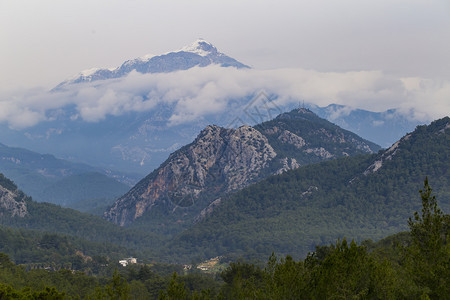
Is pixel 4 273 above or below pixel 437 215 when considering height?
below

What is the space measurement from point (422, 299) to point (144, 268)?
393 feet

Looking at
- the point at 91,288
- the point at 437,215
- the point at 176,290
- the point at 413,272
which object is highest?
the point at 437,215

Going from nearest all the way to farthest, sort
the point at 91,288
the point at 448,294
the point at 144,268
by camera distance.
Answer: the point at 448,294, the point at 91,288, the point at 144,268

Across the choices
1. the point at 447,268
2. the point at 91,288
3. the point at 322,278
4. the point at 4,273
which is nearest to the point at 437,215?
the point at 447,268

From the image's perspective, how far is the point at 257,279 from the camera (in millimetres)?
116250

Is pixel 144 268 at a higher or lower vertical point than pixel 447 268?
lower

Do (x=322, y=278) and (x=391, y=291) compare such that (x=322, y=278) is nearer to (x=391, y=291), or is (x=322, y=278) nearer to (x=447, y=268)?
(x=391, y=291)

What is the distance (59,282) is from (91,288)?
31.6ft

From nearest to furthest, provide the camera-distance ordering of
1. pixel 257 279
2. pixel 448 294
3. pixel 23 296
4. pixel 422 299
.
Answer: pixel 422 299 < pixel 448 294 < pixel 23 296 < pixel 257 279

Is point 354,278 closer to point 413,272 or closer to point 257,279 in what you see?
point 413,272

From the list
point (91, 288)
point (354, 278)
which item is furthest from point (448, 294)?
point (91, 288)

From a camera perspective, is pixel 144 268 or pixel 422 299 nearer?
pixel 422 299

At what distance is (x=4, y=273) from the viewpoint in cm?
12169

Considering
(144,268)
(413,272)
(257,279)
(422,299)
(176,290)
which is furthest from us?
(144,268)
